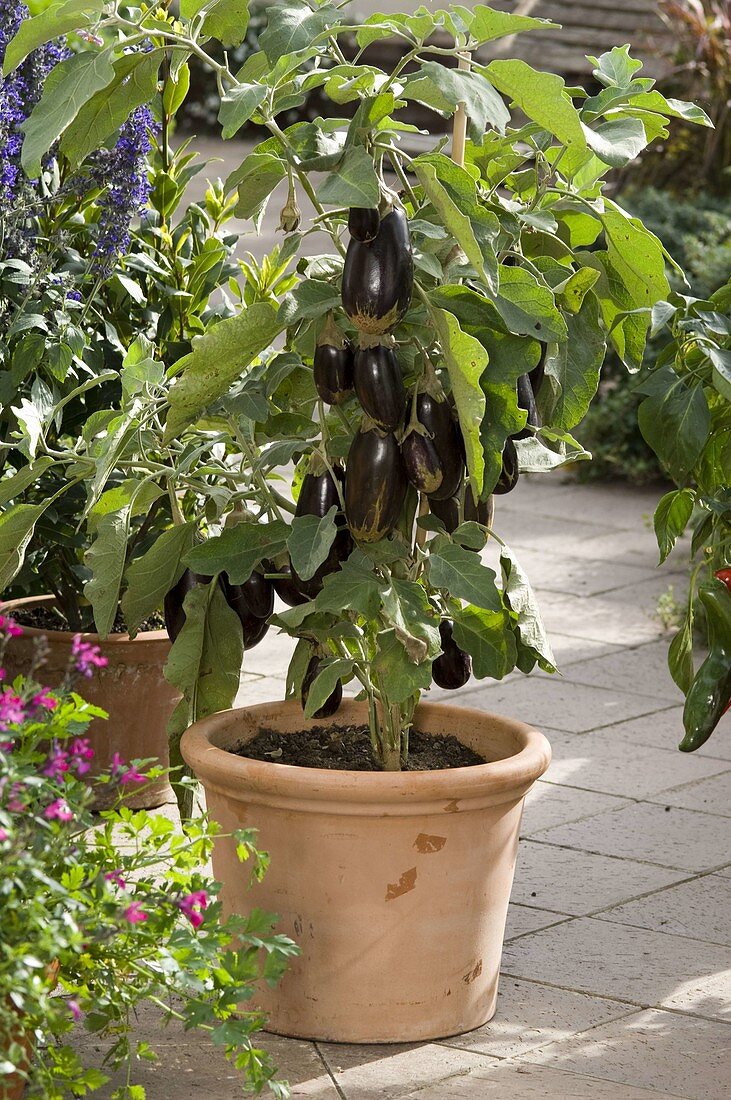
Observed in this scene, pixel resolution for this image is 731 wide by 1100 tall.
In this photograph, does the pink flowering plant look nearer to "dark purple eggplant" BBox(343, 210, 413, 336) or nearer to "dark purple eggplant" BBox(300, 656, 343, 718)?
"dark purple eggplant" BBox(300, 656, 343, 718)

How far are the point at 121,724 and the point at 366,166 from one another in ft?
5.17

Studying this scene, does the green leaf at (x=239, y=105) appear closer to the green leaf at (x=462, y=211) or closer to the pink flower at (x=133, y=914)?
the green leaf at (x=462, y=211)

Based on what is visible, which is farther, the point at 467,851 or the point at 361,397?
the point at 467,851

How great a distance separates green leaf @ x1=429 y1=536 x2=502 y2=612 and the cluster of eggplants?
0.32 m

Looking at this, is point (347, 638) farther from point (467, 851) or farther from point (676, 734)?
point (676, 734)

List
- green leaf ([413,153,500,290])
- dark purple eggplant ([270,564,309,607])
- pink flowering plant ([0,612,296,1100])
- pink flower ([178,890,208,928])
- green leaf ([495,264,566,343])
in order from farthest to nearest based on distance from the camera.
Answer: dark purple eggplant ([270,564,309,607]) → green leaf ([495,264,566,343]) → green leaf ([413,153,500,290]) → pink flower ([178,890,208,928]) → pink flowering plant ([0,612,296,1100])

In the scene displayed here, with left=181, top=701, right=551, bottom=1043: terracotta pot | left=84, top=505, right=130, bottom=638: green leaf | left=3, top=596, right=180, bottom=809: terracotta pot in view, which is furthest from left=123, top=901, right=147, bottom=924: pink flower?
left=3, top=596, right=180, bottom=809: terracotta pot

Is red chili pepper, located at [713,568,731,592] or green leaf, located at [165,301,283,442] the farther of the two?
red chili pepper, located at [713,568,731,592]

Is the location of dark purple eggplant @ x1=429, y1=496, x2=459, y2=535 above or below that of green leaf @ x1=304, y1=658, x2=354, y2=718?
above

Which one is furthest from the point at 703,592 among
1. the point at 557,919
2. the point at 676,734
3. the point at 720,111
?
the point at 720,111

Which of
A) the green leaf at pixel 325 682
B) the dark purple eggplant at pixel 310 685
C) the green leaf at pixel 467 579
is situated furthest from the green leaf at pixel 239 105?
the dark purple eggplant at pixel 310 685

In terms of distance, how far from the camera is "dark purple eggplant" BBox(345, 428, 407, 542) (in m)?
2.09

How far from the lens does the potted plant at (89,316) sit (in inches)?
114

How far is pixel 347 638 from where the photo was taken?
244 cm
